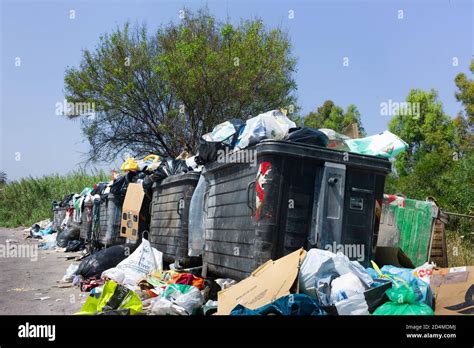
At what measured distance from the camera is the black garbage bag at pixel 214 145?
560 centimetres

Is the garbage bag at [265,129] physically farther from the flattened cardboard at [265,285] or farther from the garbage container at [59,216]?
the garbage container at [59,216]

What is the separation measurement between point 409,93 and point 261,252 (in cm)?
2885

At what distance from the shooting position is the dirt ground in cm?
588

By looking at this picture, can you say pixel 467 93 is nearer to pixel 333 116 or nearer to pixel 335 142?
pixel 333 116

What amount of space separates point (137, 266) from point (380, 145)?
3.58 m

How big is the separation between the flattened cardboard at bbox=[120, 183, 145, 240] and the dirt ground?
1.35 meters

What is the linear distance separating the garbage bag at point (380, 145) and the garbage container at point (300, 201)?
29 centimetres

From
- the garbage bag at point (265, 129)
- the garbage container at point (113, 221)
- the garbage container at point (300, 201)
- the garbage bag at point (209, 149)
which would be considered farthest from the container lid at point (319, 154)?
the garbage container at point (113, 221)

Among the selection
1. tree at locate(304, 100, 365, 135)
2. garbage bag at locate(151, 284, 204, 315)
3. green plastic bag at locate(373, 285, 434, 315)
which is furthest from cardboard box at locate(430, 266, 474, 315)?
tree at locate(304, 100, 365, 135)

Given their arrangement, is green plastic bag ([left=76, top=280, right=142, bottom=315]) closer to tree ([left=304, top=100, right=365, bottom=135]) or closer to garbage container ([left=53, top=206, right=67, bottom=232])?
garbage container ([left=53, top=206, right=67, bottom=232])

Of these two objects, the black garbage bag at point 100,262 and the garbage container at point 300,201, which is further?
the black garbage bag at point 100,262

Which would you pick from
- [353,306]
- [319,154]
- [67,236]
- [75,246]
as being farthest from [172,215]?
[67,236]

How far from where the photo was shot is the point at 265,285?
4211mm
